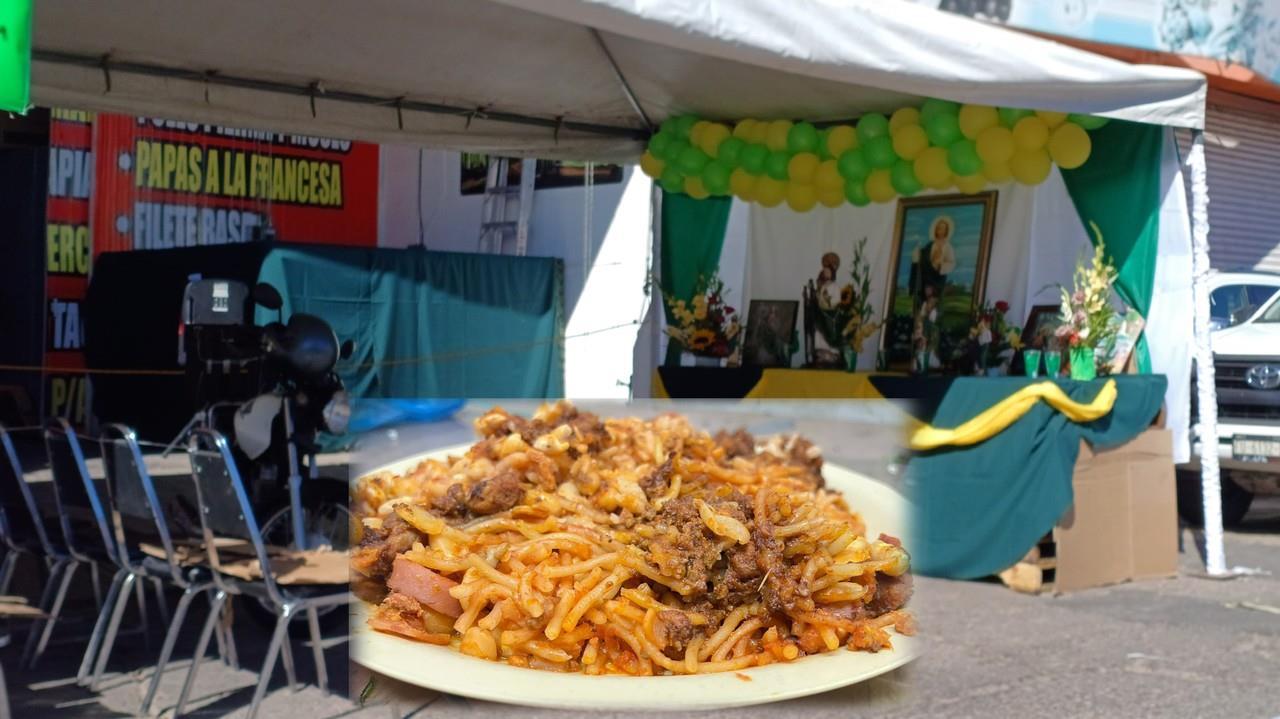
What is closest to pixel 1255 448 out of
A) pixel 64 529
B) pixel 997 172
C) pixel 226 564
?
pixel 997 172

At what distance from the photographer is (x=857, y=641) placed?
4.23 feet

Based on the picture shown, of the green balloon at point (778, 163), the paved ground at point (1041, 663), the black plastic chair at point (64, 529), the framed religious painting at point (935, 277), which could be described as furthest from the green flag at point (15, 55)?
the framed religious painting at point (935, 277)

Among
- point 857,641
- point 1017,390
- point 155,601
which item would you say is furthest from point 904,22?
point 857,641

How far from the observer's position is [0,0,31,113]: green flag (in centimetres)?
342

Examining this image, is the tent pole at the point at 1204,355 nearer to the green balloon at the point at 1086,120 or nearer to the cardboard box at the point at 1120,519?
the cardboard box at the point at 1120,519

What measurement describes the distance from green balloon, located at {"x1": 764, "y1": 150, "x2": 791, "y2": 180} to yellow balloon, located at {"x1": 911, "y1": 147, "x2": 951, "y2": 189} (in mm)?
1022

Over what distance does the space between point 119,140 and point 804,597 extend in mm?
14518

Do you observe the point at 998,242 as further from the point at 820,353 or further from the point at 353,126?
the point at 353,126

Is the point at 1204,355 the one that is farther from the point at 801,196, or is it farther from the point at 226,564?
the point at 226,564

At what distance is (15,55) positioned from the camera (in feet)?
11.4

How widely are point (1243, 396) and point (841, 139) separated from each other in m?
3.51

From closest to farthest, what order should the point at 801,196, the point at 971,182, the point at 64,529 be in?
the point at 64,529 → the point at 971,182 → the point at 801,196

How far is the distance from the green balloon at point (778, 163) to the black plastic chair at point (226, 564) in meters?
4.85

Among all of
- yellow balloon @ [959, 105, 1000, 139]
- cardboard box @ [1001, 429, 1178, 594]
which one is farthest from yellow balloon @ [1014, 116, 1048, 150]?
cardboard box @ [1001, 429, 1178, 594]
